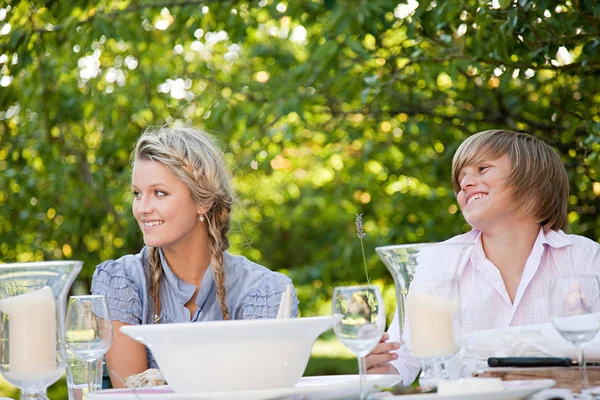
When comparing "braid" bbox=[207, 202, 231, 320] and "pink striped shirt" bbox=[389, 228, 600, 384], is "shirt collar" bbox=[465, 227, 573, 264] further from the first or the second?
"braid" bbox=[207, 202, 231, 320]

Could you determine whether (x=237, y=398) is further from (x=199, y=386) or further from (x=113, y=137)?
(x=113, y=137)

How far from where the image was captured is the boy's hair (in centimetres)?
289

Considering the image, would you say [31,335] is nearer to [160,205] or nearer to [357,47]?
[160,205]

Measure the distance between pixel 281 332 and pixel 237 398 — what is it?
0.48 ft

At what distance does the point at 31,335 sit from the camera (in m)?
1.68

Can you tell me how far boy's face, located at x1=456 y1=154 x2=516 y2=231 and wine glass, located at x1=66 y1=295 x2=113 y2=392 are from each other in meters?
1.38

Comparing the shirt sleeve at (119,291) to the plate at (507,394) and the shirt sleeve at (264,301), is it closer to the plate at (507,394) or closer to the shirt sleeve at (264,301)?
the shirt sleeve at (264,301)

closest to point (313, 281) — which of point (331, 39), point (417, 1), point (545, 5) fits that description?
point (331, 39)

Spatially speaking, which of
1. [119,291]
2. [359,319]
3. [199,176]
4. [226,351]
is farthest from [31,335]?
[199,176]

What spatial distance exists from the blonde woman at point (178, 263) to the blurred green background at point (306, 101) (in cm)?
38

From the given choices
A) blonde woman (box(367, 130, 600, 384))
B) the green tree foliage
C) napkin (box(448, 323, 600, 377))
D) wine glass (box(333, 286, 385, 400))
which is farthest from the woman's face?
wine glass (box(333, 286, 385, 400))

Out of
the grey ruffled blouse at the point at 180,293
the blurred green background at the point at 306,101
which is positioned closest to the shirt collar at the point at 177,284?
the grey ruffled blouse at the point at 180,293

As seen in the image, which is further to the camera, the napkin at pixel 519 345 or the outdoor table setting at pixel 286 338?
the napkin at pixel 519 345

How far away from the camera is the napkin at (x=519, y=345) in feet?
5.96
